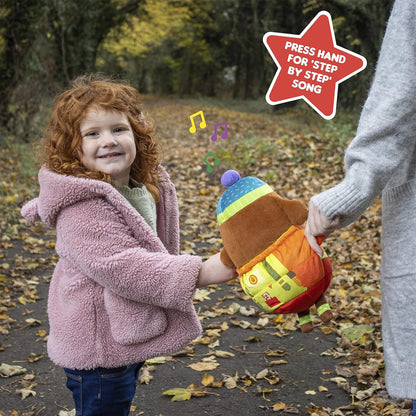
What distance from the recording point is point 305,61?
2.32 meters

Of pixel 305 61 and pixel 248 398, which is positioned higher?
pixel 305 61

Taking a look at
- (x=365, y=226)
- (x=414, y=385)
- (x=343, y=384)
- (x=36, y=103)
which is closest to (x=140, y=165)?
(x=414, y=385)

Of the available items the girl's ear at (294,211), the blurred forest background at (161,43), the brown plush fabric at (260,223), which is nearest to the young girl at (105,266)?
the brown plush fabric at (260,223)

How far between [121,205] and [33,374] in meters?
2.52

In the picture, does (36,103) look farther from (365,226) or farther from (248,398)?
(248,398)

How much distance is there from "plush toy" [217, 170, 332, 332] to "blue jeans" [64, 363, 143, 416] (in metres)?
0.73

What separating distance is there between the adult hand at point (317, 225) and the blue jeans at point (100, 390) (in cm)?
97

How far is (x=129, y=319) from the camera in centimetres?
209

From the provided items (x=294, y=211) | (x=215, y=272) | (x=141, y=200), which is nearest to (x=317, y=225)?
(x=294, y=211)

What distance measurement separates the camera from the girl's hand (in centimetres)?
202

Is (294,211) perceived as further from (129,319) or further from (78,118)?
(78,118)

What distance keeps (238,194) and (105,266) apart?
0.56 meters

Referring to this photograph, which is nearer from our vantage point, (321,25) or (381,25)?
(321,25)

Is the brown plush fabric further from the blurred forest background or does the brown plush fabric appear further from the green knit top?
the blurred forest background
